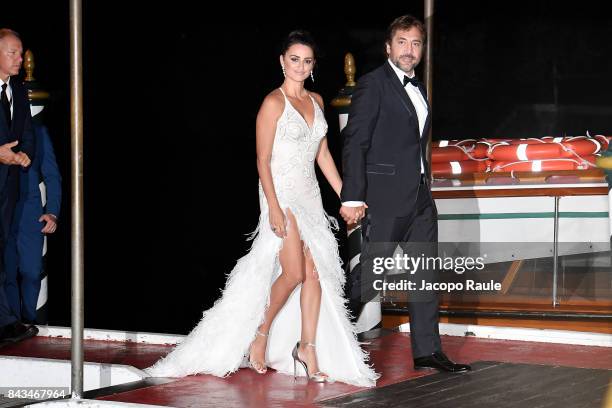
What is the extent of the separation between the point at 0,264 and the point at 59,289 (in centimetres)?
538

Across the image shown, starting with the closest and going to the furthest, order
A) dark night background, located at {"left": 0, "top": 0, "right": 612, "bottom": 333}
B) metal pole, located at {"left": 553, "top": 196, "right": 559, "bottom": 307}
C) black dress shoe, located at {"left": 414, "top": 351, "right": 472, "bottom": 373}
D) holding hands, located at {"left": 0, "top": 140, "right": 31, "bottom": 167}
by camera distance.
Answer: black dress shoe, located at {"left": 414, "top": 351, "right": 472, "bottom": 373} < holding hands, located at {"left": 0, "top": 140, "right": 31, "bottom": 167} < metal pole, located at {"left": 553, "top": 196, "right": 559, "bottom": 307} < dark night background, located at {"left": 0, "top": 0, "right": 612, "bottom": 333}

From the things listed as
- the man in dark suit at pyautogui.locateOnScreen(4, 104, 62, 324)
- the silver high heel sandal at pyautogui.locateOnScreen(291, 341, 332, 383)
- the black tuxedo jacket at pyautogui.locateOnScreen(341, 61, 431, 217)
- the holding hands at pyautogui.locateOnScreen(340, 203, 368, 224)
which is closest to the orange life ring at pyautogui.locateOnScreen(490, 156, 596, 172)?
the black tuxedo jacket at pyautogui.locateOnScreen(341, 61, 431, 217)

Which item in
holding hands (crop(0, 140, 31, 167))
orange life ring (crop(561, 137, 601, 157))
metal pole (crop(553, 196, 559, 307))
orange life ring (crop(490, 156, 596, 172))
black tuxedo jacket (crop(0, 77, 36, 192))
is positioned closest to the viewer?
holding hands (crop(0, 140, 31, 167))

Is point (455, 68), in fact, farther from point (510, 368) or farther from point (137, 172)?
point (510, 368)

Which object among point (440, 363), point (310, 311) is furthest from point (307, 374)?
point (440, 363)

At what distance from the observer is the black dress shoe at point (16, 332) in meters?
6.43

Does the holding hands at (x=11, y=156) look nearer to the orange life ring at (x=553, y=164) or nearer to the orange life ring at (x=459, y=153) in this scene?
the orange life ring at (x=459, y=153)

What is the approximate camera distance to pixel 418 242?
538 centimetres

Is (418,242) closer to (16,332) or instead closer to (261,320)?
(261,320)

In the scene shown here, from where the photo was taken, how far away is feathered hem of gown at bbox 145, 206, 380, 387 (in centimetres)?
539

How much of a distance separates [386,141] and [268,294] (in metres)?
0.90

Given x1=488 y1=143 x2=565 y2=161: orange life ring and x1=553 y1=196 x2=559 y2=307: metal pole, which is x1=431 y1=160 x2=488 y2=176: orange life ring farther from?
x1=553 y1=196 x2=559 y2=307: metal pole

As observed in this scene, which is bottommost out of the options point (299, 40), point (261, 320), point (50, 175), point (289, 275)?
point (261, 320)

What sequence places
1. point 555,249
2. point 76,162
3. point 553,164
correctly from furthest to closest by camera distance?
1. point 553,164
2. point 555,249
3. point 76,162
